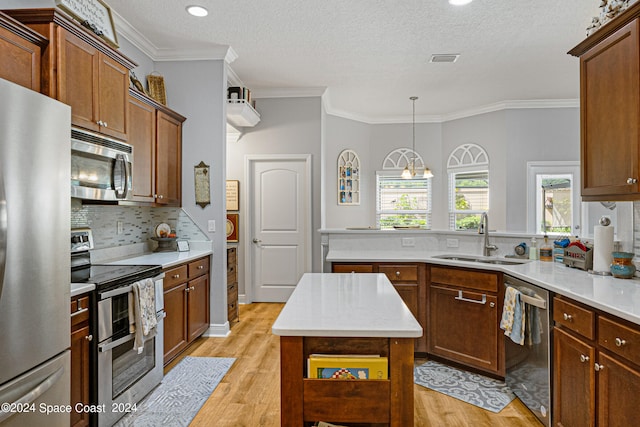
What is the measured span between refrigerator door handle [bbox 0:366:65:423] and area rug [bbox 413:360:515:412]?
219 cm

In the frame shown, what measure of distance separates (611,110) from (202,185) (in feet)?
10.9

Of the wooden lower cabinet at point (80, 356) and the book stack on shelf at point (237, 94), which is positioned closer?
the wooden lower cabinet at point (80, 356)

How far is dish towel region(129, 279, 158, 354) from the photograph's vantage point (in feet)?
7.59

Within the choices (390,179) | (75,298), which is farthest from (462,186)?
(75,298)

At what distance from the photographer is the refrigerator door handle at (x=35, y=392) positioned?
55.1 inches

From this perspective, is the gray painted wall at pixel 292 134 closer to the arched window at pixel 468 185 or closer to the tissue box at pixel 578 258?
the arched window at pixel 468 185

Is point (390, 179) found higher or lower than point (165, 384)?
higher

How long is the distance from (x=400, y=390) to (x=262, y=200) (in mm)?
4069

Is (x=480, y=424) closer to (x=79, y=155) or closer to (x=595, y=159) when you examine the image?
(x=595, y=159)

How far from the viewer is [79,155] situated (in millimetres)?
2314

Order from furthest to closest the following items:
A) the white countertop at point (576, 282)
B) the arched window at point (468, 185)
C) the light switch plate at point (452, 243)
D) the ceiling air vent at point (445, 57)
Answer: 1. the arched window at point (468, 185)
2. the ceiling air vent at point (445, 57)
3. the light switch plate at point (452, 243)
4. the white countertop at point (576, 282)

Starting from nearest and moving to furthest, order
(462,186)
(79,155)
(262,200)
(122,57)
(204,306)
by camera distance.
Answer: (79,155) → (122,57) → (204,306) → (262,200) → (462,186)

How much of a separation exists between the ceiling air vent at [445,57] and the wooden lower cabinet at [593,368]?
9.46ft

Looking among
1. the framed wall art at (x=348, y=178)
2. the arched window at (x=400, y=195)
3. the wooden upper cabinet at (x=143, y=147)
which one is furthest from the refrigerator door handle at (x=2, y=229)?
the arched window at (x=400, y=195)
